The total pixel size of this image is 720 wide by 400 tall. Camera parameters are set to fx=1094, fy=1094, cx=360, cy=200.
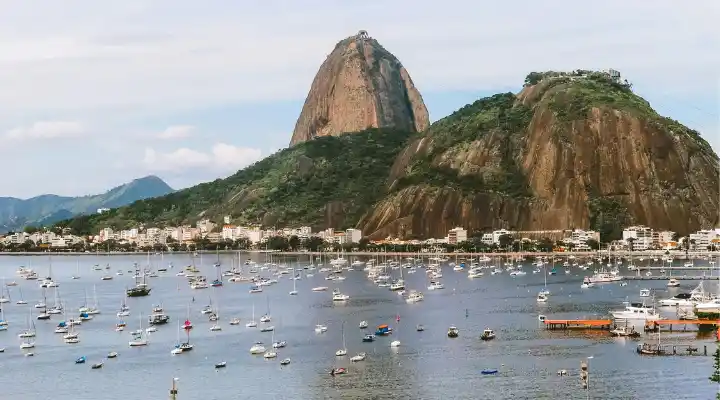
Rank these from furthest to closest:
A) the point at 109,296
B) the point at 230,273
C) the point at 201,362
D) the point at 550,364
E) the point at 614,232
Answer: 1. the point at 614,232
2. the point at 230,273
3. the point at 109,296
4. the point at 201,362
5. the point at 550,364

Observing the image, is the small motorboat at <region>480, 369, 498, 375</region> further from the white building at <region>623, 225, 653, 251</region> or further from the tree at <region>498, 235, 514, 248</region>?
the tree at <region>498, 235, 514, 248</region>

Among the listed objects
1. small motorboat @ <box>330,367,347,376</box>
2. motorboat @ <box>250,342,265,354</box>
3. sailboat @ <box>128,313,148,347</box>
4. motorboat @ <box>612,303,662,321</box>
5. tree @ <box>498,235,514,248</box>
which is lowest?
small motorboat @ <box>330,367,347,376</box>

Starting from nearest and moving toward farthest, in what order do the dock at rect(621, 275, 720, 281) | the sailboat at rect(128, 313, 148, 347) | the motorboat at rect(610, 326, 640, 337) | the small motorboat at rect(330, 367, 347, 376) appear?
the small motorboat at rect(330, 367, 347, 376), the motorboat at rect(610, 326, 640, 337), the sailboat at rect(128, 313, 148, 347), the dock at rect(621, 275, 720, 281)

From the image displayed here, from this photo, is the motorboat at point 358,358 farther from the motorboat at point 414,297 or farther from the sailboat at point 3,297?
the sailboat at point 3,297

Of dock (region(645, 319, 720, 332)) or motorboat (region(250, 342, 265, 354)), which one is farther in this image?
dock (region(645, 319, 720, 332))

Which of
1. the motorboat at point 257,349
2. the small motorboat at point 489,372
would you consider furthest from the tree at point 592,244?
the small motorboat at point 489,372

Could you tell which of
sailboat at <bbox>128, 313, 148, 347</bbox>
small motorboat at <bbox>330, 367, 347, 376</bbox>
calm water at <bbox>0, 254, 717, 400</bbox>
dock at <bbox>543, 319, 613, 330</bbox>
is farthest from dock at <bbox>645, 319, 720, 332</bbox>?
sailboat at <bbox>128, 313, 148, 347</bbox>

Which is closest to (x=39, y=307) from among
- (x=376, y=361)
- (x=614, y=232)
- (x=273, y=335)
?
(x=273, y=335)

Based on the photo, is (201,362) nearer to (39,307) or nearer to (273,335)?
(273,335)
